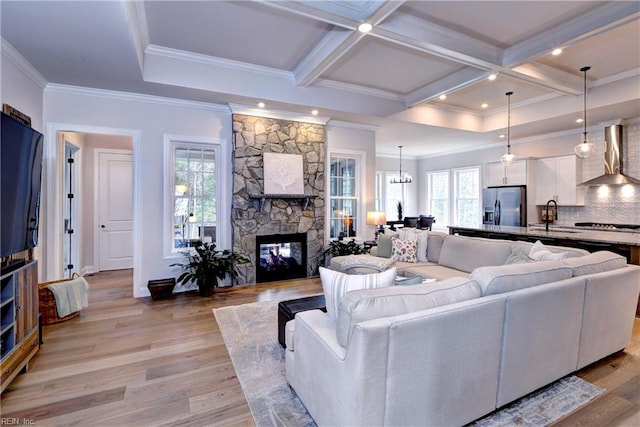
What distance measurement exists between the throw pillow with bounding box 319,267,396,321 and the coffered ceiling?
229 cm

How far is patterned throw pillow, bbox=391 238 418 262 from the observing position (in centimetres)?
438

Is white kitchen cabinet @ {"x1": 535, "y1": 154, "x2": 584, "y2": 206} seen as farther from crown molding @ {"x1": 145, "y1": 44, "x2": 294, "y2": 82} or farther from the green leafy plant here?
crown molding @ {"x1": 145, "y1": 44, "x2": 294, "y2": 82}

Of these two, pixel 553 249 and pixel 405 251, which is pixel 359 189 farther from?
pixel 553 249

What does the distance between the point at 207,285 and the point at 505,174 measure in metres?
6.72

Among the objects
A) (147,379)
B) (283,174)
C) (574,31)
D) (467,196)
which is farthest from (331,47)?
(467,196)

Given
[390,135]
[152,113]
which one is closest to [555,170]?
[390,135]

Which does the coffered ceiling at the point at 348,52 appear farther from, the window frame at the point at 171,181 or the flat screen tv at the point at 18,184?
the flat screen tv at the point at 18,184

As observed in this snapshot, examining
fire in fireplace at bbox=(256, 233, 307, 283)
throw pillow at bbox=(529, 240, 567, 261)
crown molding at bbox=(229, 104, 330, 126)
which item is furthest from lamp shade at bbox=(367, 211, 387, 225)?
throw pillow at bbox=(529, 240, 567, 261)

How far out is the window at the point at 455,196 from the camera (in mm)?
8422

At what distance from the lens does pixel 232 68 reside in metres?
4.27

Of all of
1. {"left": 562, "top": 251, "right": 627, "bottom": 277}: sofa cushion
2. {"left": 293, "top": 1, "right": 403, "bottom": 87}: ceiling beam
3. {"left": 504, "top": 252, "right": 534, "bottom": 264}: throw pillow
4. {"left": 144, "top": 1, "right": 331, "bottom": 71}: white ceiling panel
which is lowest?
{"left": 504, "top": 252, "right": 534, "bottom": 264}: throw pillow

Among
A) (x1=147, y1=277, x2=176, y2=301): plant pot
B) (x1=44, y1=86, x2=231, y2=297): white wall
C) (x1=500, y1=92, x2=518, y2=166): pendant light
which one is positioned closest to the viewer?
(x1=44, y1=86, x2=231, y2=297): white wall

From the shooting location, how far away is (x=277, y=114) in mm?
5148

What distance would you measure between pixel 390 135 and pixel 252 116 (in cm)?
330
